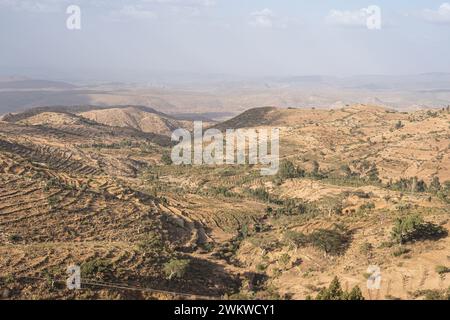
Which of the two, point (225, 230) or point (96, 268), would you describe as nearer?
point (96, 268)

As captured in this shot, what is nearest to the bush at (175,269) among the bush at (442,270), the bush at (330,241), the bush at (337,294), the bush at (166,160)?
the bush at (337,294)

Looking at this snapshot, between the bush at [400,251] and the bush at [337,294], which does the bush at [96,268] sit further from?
the bush at [400,251]

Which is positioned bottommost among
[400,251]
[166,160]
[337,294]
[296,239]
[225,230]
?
[225,230]

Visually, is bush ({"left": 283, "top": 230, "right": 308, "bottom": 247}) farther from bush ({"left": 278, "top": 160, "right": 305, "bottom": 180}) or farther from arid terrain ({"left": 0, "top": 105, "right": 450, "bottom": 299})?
bush ({"left": 278, "top": 160, "right": 305, "bottom": 180})

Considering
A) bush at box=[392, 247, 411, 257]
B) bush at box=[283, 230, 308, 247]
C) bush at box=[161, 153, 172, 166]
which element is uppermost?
bush at box=[392, 247, 411, 257]

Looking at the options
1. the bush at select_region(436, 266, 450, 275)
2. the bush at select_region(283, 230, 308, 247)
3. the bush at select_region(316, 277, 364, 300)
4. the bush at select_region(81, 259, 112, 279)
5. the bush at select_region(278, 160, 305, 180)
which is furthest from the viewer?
the bush at select_region(278, 160, 305, 180)

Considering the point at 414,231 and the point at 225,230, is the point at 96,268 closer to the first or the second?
the point at 414,231

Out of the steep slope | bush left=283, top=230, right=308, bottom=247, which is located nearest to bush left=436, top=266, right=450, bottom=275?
bush left=283, top=230, right=308, bottom=247

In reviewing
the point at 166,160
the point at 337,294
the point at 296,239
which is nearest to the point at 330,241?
the point at 296,239
